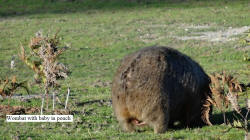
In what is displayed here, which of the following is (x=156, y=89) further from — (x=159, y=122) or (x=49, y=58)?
(x=49, y=58)

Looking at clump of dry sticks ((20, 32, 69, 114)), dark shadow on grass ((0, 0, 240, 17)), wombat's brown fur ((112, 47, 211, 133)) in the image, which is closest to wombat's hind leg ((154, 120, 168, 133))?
wombat's brown fur ((112, 47, 211, 133))

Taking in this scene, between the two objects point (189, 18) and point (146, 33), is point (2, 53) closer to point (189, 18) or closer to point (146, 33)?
point (146, 33)

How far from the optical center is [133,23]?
40625 millimetres

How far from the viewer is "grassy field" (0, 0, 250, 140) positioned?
11.6m

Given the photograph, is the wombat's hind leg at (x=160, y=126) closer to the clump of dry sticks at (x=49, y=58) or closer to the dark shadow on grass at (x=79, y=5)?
the clump of dry sticks at (x=49, y=58)

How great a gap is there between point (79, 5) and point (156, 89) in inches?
1820

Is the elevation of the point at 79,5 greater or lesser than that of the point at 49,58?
lesser

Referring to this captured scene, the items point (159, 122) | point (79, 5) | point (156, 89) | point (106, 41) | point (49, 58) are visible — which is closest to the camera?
point (156, 89)

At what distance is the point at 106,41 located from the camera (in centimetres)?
3253

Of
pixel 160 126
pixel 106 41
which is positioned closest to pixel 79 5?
pixel 106 41

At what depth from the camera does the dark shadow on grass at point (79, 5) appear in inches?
2039

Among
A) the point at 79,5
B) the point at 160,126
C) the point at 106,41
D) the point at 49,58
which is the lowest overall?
the point at 106,41

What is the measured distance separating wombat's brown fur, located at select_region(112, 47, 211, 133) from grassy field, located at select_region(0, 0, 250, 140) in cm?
31

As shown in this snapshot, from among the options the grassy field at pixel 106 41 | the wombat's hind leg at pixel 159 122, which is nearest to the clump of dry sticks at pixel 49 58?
the grassy field at pixel 106 41
